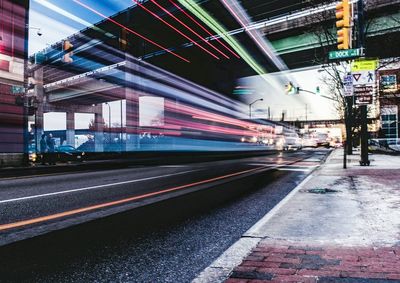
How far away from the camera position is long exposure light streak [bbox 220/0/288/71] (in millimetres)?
27616

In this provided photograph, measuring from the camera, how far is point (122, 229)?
16.8 feet

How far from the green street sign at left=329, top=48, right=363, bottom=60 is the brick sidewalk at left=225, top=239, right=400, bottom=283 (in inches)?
392

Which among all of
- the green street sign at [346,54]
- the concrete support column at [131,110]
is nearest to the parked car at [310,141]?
the concrete support column at [131,110]

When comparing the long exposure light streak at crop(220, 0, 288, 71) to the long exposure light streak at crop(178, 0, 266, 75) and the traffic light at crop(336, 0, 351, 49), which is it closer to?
the long exposure light streak at crop(178, 0, 266, 75)

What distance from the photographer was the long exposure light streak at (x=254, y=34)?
90.6ft

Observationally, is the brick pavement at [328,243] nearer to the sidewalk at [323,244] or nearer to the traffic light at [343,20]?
the sidewalk at [323,244]

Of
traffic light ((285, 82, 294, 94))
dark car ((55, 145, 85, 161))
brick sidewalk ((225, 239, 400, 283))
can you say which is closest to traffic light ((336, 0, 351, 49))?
brick sidewalk ((225, 239, 400, 283))

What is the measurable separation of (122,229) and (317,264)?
9.14 ft

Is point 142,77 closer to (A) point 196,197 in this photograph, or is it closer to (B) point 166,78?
(B) point 166,78

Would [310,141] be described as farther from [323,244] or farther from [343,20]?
[323,244]

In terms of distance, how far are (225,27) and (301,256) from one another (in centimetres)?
2736

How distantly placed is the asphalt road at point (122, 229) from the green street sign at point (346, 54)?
5725 mm

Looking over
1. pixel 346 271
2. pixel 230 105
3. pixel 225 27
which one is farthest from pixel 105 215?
pixel 225 27

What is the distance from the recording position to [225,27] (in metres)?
29.0
